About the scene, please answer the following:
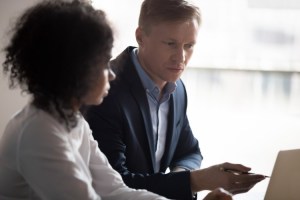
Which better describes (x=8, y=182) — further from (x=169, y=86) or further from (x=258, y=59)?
(x=258, y=59)

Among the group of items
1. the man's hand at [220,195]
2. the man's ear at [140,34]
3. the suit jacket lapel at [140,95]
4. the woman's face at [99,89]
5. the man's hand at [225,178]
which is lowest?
the man's hand at [225,178]

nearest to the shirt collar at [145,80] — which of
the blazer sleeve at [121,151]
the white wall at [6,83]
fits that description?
the blazer sleeve at [121,151]

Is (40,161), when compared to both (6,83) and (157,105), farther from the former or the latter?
(6,83)

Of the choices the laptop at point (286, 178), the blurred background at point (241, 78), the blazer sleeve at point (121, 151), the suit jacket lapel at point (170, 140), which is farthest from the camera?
the blurred background at point (241, 78)

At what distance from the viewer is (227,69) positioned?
2.21 meters

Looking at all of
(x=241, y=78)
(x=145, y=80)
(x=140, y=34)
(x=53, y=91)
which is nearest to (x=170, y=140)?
(x=145, y=80)

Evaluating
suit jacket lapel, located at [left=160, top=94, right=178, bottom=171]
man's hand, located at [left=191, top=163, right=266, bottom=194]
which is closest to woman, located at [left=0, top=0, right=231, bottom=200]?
man's hand, located at [left=191, top=163, right=266, bottom=194]

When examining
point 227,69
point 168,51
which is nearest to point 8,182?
point 168,51

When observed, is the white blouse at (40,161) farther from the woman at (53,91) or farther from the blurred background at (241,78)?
the blurred background at (241,78)

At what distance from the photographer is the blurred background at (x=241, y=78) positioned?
215 centimetres

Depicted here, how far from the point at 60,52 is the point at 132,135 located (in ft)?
1.63

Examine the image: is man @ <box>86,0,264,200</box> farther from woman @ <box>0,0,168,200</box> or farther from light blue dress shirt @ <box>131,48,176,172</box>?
woman @ <box>0,0,168,200</box>

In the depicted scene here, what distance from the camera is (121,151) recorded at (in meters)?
1.40

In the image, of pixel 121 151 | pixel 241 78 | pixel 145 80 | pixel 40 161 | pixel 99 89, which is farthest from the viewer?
pixel 241 78
